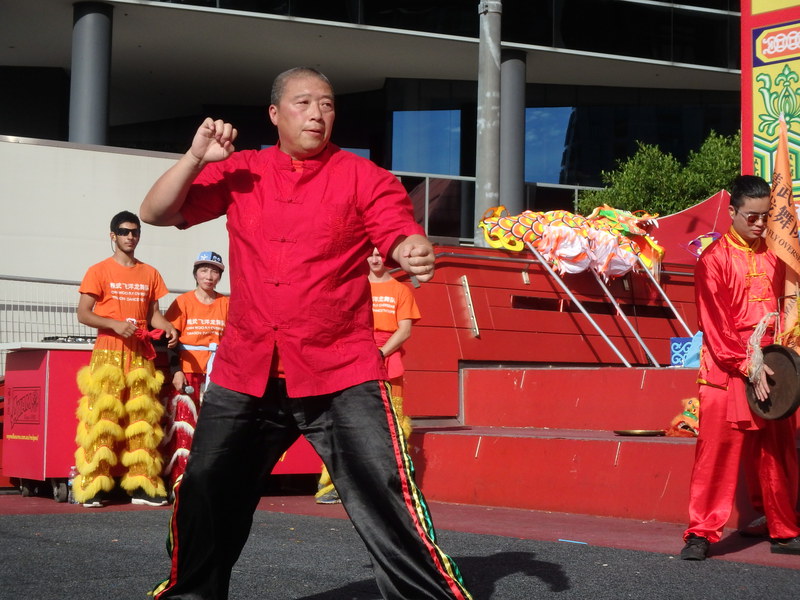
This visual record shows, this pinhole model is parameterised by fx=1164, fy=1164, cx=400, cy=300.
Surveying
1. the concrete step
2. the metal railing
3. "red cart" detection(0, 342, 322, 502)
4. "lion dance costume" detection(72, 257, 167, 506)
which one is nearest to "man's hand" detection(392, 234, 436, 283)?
the concrete step

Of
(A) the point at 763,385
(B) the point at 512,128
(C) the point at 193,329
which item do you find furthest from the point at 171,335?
(B) the point at 512,128

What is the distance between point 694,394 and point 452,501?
2044mm

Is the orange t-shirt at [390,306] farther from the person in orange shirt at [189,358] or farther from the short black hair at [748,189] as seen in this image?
the short black hair at [748,189]

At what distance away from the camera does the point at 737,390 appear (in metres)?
5.99

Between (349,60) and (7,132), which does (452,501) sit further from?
(7,132)

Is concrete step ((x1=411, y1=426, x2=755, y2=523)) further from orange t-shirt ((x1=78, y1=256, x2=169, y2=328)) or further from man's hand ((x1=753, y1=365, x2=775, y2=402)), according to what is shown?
orange t-shirt ((x1=78, y1=256, x2=169, y2=328))

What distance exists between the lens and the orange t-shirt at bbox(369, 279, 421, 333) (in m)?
8.74

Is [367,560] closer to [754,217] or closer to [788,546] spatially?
[788,546]

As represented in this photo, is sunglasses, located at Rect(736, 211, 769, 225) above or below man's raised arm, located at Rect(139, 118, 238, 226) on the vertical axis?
above

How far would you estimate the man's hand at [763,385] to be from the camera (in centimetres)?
578

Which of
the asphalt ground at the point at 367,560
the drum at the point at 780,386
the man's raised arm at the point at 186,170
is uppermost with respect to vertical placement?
the man's raised arm at the point at 186,170

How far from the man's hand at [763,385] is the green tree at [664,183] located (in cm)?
1461

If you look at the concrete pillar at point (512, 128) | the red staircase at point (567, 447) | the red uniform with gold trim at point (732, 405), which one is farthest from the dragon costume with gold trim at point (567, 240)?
the concrete pillar at point (512, 128)

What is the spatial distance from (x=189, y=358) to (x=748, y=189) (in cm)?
468
